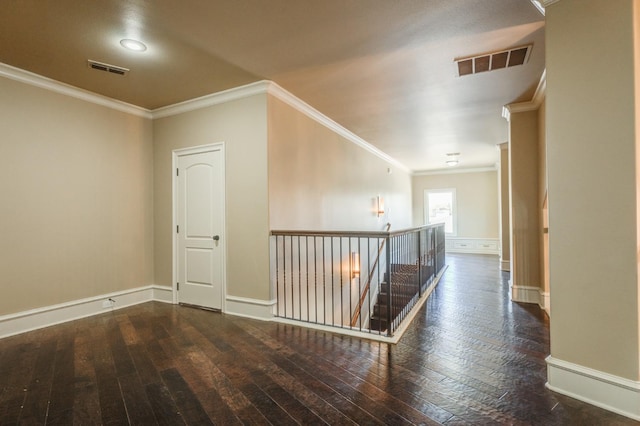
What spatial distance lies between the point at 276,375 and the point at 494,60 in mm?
3589

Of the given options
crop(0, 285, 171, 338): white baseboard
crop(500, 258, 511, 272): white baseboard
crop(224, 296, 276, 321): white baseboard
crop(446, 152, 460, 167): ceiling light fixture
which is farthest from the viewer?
crop(446, 152, 460, 167): ceiling light fixture

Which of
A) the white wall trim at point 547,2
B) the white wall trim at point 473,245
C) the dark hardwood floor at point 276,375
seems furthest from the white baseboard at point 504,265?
the white wall trim at point 547,2

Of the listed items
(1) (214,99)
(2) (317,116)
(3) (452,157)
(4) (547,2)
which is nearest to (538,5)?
(4) (547,2)

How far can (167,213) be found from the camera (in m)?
4.60

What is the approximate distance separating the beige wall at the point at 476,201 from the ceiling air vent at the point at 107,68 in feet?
33.0

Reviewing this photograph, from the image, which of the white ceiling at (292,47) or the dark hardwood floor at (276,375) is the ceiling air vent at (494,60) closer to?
the white ceiling at (292,47)

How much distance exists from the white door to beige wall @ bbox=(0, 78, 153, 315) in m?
0.61

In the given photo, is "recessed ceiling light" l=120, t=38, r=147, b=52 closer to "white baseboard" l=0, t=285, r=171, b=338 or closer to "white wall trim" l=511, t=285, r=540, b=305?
"white baseboard" l=0, t=285, r=171, b=338

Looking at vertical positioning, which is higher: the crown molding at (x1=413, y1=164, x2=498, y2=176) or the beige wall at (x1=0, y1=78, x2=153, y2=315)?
the crown molding at (x1=413, y1=164, x2=498, y2=176)

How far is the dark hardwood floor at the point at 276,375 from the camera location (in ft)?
6.29

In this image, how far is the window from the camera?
10906 mm

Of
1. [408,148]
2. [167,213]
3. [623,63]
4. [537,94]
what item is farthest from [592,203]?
[408,148]

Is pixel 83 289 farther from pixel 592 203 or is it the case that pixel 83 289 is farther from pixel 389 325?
pixel 592 203

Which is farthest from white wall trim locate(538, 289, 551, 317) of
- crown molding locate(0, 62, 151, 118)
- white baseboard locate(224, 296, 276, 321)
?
crown molding locate(0, 62, 151, 118)
